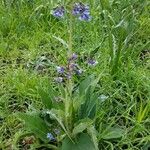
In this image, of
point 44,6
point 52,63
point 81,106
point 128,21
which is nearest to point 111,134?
point 81,106

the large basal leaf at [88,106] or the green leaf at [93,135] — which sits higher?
the large basal leaf at [88,106]

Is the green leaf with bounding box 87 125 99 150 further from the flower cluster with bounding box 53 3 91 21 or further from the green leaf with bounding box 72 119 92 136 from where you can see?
the flower cluster with bounding box 53 3 91 21

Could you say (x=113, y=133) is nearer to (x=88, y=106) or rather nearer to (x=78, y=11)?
(x=88, y=106)

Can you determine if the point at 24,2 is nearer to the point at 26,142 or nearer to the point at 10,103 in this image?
the point at 10,103

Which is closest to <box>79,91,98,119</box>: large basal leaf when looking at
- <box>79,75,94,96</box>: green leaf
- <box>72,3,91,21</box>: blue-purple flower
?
<box>79,75,94,96</box>: green leaf

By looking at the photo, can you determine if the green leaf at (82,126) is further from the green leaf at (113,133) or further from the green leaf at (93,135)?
the green leaf at (113,133)

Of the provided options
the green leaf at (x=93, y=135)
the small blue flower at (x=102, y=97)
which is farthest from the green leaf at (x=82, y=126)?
the small blue flower at (x=102, y=97)

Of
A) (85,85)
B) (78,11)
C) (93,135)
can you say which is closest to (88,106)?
Answer: (85,85)
